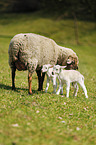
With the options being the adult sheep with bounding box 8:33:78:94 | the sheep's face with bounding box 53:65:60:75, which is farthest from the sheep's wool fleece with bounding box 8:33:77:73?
the sheep's face with bounding box 53:65:60:75

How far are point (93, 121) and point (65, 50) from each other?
17.0ft

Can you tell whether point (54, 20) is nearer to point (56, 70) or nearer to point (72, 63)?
point (72, 63)

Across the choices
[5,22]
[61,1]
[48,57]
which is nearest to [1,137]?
[48,57]

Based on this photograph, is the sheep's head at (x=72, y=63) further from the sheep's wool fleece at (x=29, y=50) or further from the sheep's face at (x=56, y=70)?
the sheep's face at (x=56, y=70)

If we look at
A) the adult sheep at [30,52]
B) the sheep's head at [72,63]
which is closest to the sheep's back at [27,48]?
the adult sheep at [30,52]

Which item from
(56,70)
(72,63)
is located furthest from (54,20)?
(56,70)

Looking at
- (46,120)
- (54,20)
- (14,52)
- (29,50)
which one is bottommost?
(46,120)

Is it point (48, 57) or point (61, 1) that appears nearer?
point (48, 57)

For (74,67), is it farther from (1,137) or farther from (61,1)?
(61,1)

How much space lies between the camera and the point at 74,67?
11.3 m

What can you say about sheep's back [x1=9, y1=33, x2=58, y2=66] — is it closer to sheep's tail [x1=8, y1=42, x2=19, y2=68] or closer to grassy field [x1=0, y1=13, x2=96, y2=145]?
sheep's tail [x1=8, y1=42, x2=19, y2=68]

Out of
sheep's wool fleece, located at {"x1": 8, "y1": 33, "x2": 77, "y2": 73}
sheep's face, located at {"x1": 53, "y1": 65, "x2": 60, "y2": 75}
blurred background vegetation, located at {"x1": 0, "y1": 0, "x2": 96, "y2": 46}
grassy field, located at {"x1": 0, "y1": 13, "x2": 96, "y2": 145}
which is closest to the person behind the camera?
grassy field, located at {"x1": 0, "y1": 13, "x2": 96, "y2": 145}

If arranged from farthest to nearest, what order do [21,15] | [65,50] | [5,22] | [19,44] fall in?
[21,15]
[5,22]
[65,50]
[19,44]

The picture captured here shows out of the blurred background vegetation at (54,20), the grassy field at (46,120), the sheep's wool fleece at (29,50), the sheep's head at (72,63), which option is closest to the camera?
the grassy field at (46,120)
